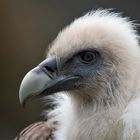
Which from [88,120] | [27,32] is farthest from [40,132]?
[27,32]

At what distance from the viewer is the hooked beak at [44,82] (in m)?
2.80

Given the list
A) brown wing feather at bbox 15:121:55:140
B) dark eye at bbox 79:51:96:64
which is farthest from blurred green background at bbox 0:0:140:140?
dark eye at bbox 79:51:96:64

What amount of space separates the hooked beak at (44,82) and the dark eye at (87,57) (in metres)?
0.08

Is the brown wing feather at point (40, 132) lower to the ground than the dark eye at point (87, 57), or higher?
lower

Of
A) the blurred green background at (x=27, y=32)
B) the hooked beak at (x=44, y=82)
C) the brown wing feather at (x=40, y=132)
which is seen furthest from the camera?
the blurred green background at (x=27, y=32)

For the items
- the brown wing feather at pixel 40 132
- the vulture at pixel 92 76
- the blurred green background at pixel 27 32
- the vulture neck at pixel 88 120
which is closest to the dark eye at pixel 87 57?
the vulture at pixel 92 76

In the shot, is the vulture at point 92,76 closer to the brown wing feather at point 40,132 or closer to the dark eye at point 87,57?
the dark eye at point 87,57

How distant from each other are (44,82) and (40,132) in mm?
466

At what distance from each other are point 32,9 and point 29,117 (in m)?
0.97

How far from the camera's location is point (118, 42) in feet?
9.66

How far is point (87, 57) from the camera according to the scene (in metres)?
2.97

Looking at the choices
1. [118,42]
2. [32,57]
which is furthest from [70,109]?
[32,57]

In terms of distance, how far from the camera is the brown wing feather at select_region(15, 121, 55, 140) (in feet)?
10.5

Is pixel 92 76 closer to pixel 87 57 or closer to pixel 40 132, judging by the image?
pixel 87 57
